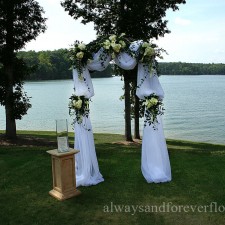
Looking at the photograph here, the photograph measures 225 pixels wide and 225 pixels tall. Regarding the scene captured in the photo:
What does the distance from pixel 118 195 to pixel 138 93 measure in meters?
2.66

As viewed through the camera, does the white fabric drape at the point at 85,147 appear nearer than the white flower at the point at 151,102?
No

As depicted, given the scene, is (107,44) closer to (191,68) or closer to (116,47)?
(116,47)

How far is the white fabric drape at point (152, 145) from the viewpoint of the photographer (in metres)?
7.32

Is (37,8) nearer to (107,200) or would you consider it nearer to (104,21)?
(104,21)

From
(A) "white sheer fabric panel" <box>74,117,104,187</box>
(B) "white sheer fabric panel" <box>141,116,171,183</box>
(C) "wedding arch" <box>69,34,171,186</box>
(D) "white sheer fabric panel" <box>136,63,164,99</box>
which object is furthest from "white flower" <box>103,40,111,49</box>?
(B) "white sheer fabric panel" <box>141,116,171,183</box>

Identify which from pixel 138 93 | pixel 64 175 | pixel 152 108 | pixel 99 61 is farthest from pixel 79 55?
pixel 64 175

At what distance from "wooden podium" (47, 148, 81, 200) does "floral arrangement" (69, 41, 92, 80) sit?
214cm

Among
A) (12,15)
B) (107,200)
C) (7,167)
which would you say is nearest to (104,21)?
(12,15)

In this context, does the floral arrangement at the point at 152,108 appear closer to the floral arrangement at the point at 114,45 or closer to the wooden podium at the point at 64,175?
the floral arrangement at the point at 114,45

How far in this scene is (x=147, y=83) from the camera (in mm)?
7465

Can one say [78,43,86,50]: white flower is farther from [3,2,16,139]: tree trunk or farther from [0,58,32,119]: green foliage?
[0,58,32,119]: green foliage

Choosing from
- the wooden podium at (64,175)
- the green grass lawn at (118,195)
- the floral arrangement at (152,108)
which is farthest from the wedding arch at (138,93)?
the wooden podium at (64,175)

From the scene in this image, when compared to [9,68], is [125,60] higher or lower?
lower

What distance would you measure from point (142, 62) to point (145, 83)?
1.78 ft
